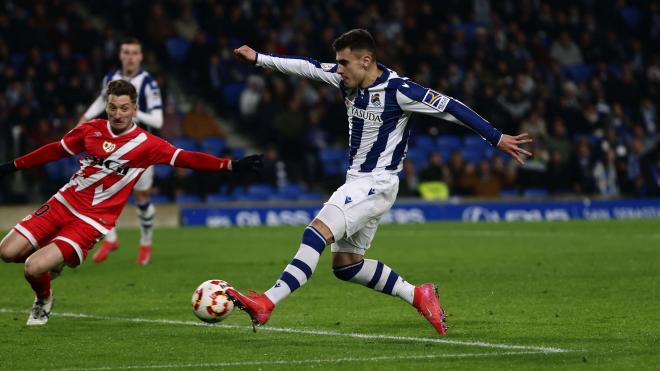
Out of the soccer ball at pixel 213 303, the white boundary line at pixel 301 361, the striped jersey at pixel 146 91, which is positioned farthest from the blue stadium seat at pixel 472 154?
the white boundary line at pixel 301 361

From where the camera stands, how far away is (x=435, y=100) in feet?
29.2

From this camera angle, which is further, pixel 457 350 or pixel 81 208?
→ pixel 81 208

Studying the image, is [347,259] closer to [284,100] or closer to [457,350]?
[457,350]

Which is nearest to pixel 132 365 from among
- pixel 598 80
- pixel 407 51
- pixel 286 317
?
pixel 286 317

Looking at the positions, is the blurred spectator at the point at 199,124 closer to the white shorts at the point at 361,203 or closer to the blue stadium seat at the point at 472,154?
the blue stadium seat at the point at 472,154

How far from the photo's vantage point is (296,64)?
9.48 meters

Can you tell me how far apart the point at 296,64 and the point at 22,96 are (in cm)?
1532

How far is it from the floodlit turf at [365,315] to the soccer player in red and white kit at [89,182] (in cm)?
60

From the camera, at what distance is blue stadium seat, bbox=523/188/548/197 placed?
27.8m

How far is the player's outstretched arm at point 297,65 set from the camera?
935 cm

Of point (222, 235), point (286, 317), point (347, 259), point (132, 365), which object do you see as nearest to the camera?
point (132, 365)

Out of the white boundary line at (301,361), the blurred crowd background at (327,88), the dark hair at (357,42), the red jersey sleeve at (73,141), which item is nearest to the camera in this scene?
the white boundary line at (301,361)

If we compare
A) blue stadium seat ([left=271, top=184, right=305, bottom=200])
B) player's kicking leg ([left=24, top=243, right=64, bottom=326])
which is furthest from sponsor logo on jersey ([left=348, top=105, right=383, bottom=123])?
blue stadium seat ([left=271, top=184, right=305, bottom=200])

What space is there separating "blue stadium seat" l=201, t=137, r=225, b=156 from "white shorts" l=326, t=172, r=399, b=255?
16366 millimetres
